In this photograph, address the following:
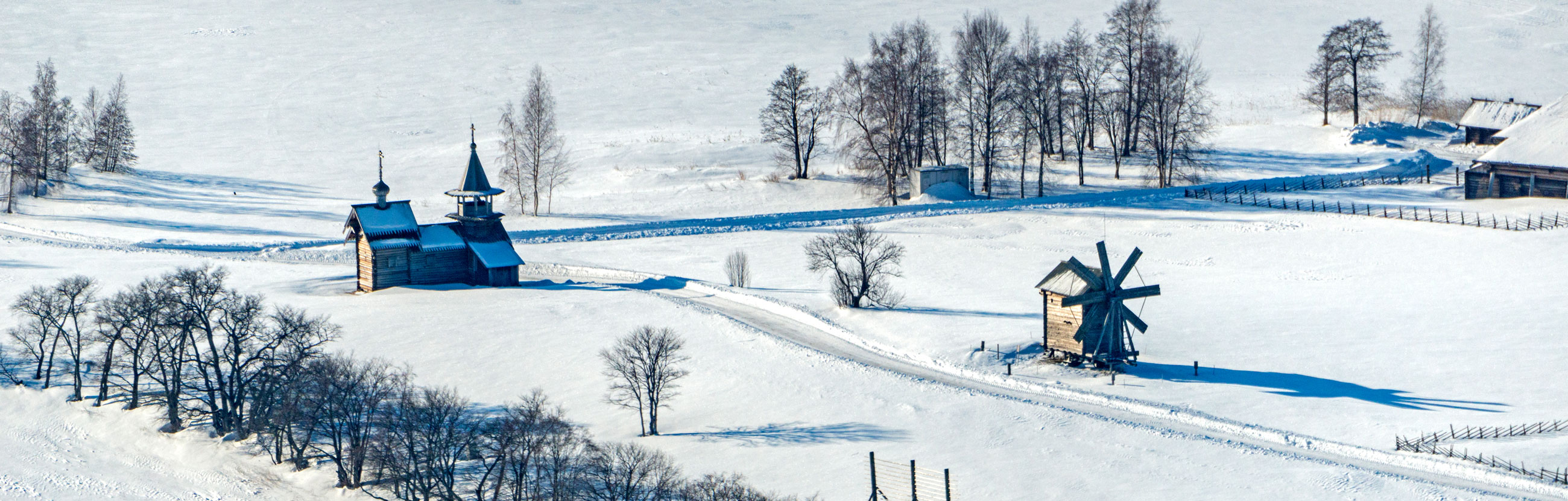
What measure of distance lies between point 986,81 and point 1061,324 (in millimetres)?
29596

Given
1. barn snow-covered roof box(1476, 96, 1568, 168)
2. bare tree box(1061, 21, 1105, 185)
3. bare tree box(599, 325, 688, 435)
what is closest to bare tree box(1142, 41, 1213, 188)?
bare tree box(1061, 21, 1105, 185)

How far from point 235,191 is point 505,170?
2021 centimetres

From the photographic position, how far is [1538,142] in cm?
6159

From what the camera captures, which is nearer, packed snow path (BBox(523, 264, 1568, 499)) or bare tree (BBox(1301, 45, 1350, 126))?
packed snow path (BBox(523, 264, 1568, 499))

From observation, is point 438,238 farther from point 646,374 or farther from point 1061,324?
point 1061,324

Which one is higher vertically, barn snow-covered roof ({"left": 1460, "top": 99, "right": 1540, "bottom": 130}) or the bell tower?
barn snow-covered roof ({"left": 1460, "top": 99, "right": 1540, "bottom": 130})

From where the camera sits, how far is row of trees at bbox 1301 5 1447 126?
82938mm

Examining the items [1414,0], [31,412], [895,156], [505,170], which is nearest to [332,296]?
[31,412]

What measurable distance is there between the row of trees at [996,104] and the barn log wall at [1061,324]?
91.1ft

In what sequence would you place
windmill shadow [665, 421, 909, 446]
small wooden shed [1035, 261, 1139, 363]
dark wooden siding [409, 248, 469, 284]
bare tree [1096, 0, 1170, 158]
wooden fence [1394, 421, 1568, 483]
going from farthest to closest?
bare tree [1096, 0, 1170, 158], dark wooden siding [409, 248, 469, 284], small wooden shed [1035, 261, 1139, 363], windmill shadow [665, 421, 909, 446], wooden fence [1394, 421, 1568, 483]

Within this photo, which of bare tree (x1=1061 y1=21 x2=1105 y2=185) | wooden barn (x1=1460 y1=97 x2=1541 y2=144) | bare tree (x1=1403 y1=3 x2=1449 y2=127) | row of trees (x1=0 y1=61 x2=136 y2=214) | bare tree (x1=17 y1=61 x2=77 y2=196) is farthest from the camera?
bare tree (x1=1403 y1=3 x2=1449 y2=127)

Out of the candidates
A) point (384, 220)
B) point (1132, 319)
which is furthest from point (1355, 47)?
point (384, 220)

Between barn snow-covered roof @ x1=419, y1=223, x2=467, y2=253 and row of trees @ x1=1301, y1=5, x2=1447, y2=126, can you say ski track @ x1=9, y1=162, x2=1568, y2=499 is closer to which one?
barn snow-covered roof @ x1=419, y1=223, x2=467, y2=253

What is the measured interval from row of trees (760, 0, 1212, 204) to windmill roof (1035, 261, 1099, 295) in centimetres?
2767
